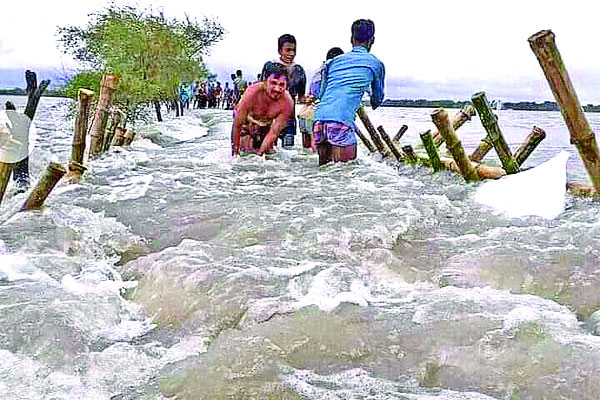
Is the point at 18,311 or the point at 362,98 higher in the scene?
the point at 362,98

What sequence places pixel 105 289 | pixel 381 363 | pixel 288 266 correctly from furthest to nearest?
pixel 288 266
pixel 105 289
pixel 381 363

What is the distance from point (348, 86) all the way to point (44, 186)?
12.3 ft

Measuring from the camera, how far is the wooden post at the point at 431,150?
756cm

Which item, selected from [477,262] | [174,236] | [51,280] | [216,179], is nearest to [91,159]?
[216,179]

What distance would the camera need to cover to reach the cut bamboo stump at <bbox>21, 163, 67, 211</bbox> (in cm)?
493

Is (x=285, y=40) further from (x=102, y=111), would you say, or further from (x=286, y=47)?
(x=102, y=111)

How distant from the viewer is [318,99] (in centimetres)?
902

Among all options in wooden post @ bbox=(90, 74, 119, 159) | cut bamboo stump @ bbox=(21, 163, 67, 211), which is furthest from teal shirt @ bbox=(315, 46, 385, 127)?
cut bamboo stump @ bbox=(21, 163, 67, 211)

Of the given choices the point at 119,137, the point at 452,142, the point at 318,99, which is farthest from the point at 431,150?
the point at 119,137

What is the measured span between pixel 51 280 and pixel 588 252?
3.18m

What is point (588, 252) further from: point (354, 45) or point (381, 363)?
point (354, 45)

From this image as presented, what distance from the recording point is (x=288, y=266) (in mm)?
3934

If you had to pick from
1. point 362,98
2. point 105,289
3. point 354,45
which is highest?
point 354,45

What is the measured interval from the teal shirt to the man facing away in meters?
1.59
